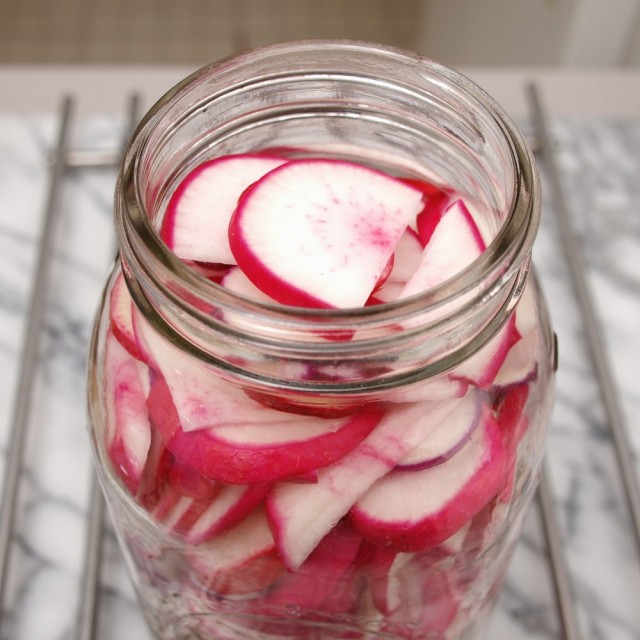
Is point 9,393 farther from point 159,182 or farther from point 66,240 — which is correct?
point 159,182

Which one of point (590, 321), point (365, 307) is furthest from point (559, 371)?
point (365, 307)

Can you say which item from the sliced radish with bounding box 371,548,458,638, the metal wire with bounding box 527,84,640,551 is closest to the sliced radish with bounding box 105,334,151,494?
the sliced radish with bounding box 371,548,458,638

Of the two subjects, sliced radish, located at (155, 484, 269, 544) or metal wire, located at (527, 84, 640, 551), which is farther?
metal wire, located at (527, 84, 640, 551)

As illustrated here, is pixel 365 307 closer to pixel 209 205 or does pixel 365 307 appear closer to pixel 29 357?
pixel 209 205

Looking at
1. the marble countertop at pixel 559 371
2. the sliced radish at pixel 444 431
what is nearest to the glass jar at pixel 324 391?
the sliced radish at pixel 444 431

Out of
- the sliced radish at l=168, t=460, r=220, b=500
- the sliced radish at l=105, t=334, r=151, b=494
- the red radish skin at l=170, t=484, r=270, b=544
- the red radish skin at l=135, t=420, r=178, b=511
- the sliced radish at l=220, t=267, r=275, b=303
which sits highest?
the sliced radish at l=220, t=267, r=275, b=303

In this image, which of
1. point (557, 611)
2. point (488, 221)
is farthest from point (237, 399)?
point (557, 611)

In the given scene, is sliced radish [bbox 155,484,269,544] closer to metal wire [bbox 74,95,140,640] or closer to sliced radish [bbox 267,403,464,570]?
sliced radish [bbox 267,403,464,570]
